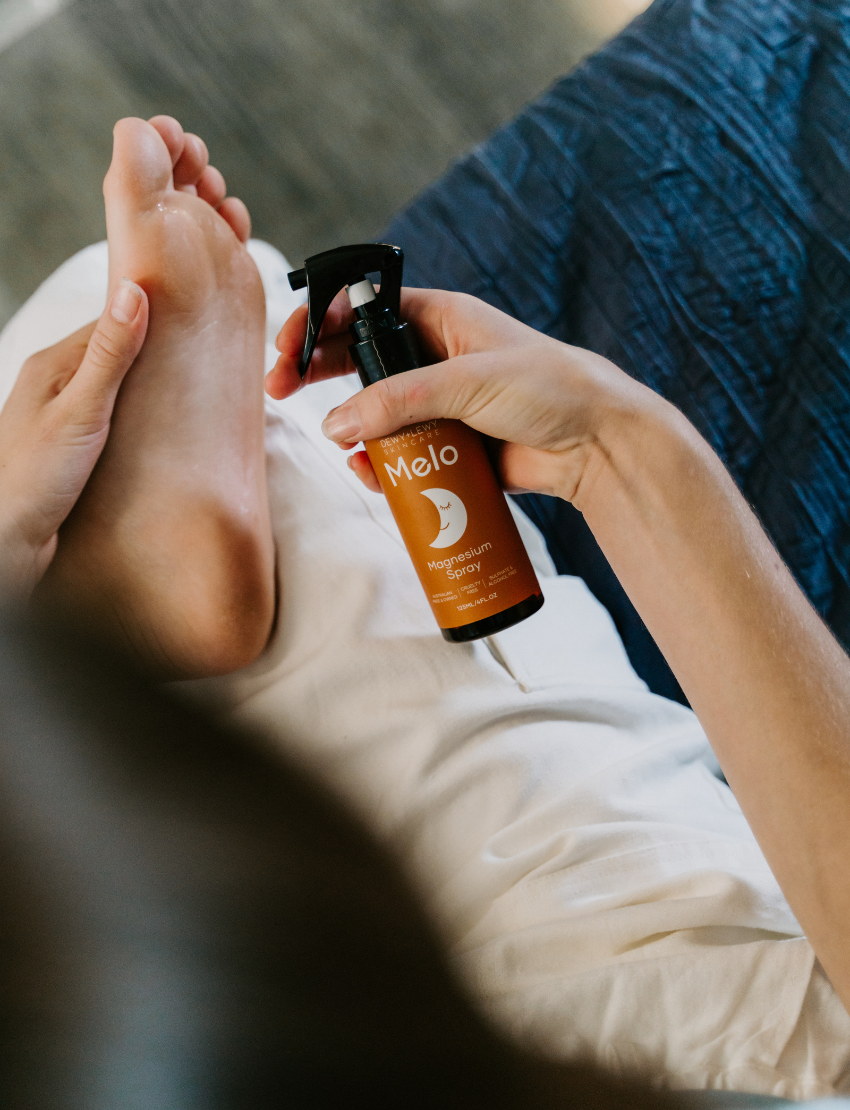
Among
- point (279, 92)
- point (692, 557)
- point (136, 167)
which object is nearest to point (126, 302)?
point (136, 167)

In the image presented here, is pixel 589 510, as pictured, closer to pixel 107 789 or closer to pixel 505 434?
pixel 505 434

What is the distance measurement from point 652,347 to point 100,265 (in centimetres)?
63

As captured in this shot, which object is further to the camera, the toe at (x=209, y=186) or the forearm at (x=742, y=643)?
the toe at (x=209, y=186)

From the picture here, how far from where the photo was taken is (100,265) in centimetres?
91

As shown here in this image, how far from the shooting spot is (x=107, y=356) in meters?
0.68

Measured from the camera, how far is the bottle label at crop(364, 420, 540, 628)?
55 centimetres

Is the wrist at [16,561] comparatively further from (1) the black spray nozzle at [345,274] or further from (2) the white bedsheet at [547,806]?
(1) the black spray nozzle at [345,274]

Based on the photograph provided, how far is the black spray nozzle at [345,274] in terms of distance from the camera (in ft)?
1.81

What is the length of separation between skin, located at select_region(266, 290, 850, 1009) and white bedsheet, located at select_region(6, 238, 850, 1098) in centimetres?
10

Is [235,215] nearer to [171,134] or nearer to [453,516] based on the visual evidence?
[171,134]

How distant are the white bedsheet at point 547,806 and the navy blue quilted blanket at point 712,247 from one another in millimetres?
172

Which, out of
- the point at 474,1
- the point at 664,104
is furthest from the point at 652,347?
the point at 474,1

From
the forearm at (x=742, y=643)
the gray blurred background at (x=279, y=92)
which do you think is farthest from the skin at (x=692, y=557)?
the gray blurred background at (x=279, y=92)

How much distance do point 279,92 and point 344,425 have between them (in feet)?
3.33
